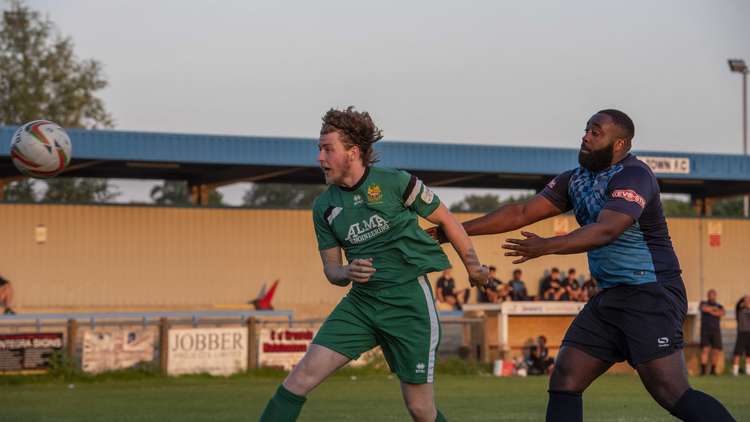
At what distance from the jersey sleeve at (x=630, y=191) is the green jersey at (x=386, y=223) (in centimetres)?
108

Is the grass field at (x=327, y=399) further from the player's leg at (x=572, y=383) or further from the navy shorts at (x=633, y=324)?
the navy shorts at (x=633, y=324)

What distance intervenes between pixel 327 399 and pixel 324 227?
10699 millimetres

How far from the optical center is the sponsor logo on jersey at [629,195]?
24.8ft

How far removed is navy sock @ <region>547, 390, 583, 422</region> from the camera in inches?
317

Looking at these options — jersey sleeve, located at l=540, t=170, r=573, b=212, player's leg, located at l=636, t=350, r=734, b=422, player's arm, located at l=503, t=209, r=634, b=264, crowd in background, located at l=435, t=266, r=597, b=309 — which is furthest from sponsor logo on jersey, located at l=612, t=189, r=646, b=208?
crowd in background, located at l=435, t=266, r=597, b=309

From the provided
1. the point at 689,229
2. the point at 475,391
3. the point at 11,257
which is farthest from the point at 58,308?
the point at 689,229

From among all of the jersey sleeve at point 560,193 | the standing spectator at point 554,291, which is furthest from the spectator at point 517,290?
the jersey sleeve at point 560,193

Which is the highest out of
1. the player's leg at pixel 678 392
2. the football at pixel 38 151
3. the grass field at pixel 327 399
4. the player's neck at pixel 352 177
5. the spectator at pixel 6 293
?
the football at pixel 38 151

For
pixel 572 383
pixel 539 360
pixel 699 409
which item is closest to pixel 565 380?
pixel 572 383

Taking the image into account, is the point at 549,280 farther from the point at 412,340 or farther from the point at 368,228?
the point at 368,228

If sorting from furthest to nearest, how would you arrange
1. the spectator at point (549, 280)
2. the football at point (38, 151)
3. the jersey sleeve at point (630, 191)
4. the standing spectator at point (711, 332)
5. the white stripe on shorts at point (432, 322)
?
the spectator at point (549, 280)
the standing spectator at point (711, 332)
the football at point (38, 151)
the white stripe on shorts at point (432, 322)
the jersey sleeve at point (630, 191)

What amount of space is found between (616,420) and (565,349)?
676 cm

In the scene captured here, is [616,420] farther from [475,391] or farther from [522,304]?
[522,304]

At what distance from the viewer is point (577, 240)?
7.25m
